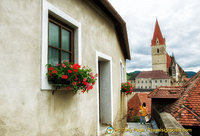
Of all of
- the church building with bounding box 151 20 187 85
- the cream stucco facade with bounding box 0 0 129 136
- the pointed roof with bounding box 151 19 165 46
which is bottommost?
the cream stucco facade with bounding box 0 0 129 136

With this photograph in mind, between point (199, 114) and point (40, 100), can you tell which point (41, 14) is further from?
point (199, 114)

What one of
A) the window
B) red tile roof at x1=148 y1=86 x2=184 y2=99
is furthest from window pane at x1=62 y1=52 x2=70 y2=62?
red tile roof at x1=148 y1=86 x2=184 y2=99

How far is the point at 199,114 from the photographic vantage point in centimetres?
642

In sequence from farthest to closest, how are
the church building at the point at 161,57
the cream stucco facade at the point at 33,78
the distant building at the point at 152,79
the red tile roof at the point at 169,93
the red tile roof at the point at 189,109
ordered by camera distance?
the church building at the point at 161,57, the distant building at the point at 152,79, the red tile roof at the point at 169,93, the red tile roof at the point at 189,109, the cream stucco facade at the point at 33,78

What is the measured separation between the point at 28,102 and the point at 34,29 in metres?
1.13

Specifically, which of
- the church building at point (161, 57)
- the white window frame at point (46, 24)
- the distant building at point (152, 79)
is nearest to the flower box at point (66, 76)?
the white window frame at point (46, 24)

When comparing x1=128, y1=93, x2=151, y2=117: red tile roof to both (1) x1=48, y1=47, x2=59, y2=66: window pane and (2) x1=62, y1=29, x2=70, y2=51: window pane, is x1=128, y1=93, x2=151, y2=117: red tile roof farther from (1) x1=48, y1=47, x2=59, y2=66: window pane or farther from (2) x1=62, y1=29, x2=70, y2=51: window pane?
(1) x1=48, y1=47, x2=59, y2=66: window pane

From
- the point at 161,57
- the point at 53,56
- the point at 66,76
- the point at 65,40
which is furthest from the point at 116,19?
the point at 161,57

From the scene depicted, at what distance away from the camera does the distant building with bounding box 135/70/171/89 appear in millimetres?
67938

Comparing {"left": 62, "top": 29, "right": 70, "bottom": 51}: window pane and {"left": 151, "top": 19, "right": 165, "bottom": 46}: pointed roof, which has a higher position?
{"left": 151, "top": 19, "right": 165, "bottom": 46}: pointed roof

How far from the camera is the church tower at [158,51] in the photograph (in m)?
80.7

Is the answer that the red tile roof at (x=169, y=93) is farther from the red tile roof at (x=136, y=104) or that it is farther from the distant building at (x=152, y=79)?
the distant building at (x=152, y=79)

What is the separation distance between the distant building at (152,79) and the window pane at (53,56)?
7031 cm

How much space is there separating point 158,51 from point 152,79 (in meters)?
18.9
